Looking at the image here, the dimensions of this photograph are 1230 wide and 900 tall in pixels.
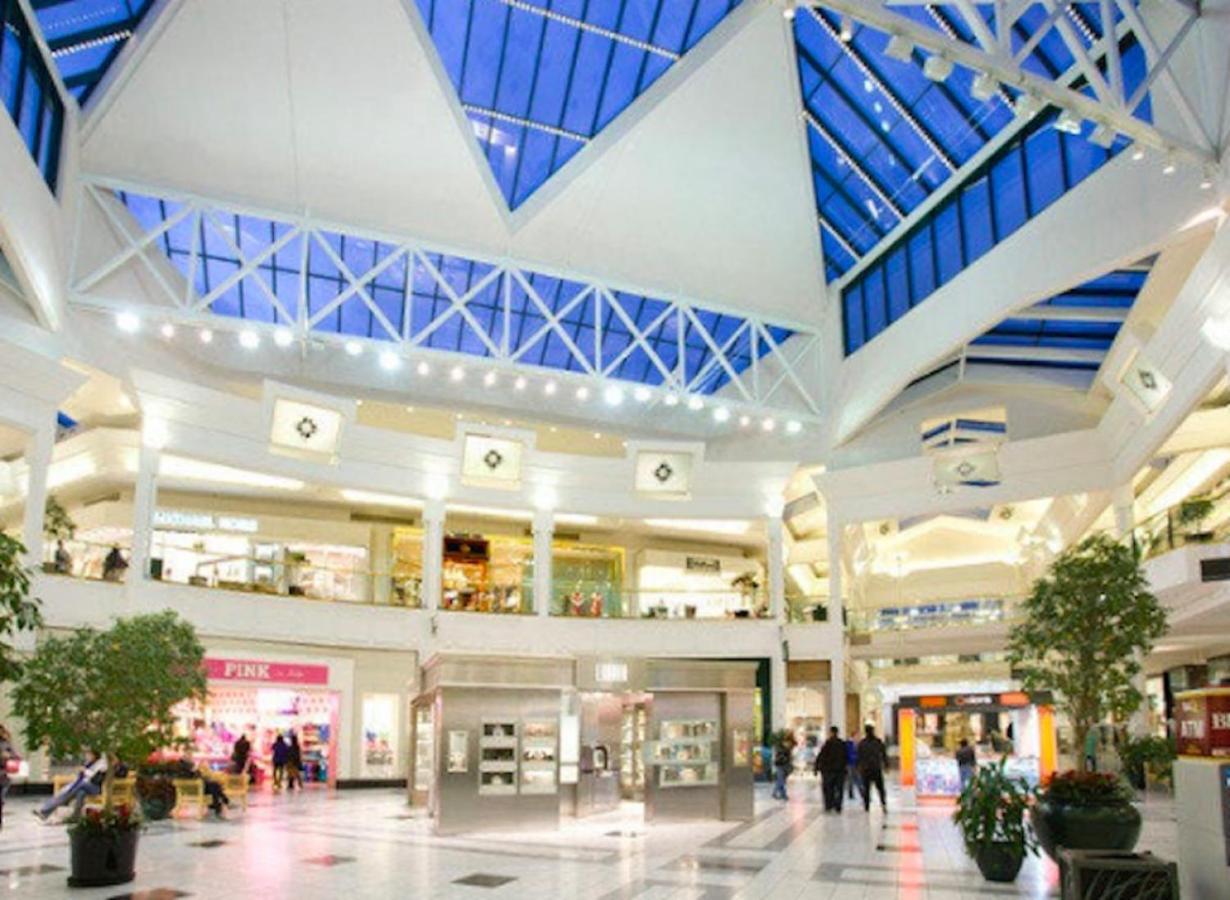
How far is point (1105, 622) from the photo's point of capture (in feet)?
38.2

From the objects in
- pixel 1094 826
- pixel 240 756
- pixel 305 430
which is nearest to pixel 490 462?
pixel 305 430

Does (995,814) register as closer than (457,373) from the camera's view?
Yes

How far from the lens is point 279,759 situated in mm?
23562

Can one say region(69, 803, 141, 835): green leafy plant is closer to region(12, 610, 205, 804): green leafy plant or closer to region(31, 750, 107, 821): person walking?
region(12, 610, 205, 804): green leafy plant

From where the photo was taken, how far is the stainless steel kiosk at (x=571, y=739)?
48.4 ft

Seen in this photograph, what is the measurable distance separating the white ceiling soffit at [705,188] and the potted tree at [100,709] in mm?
15751

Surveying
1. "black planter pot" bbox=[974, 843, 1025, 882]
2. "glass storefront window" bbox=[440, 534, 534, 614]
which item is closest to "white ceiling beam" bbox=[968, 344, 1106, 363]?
"glass storefront window" bbox=[440, 534, 534, 614]

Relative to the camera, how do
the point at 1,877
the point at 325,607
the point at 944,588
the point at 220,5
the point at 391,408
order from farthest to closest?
the point at 944,588 < the point at 391,408 < the point at 325,607 < the point at 220,5 < the point at 1,877

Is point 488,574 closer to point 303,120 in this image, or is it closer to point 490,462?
point 490,462

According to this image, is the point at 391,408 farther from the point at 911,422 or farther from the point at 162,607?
the point at 911,422

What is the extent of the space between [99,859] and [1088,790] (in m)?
8.67

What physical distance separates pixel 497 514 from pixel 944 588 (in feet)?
53.9

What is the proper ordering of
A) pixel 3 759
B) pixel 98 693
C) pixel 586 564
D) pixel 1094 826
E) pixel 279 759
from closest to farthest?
pixel 1094 826 → pixel 98 693 → pixel 3 759 → pixel 279 759 → pixel 586 564

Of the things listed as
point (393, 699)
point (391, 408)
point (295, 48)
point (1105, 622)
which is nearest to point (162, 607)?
point (393, 699)
